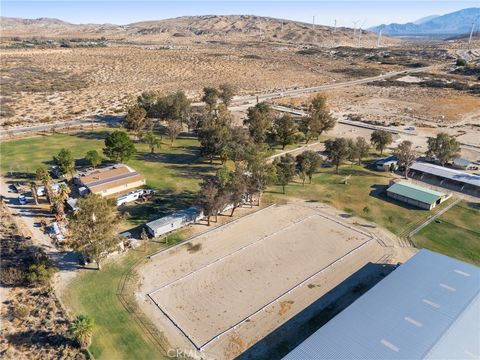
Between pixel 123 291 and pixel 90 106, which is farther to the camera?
pixel 90 106

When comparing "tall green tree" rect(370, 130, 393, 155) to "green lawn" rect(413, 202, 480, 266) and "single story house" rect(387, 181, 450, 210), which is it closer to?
"single story house" rect(387, 181, 450, 210)

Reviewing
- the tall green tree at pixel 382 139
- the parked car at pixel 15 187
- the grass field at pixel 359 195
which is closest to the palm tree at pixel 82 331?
the grass field at pixel 359 195

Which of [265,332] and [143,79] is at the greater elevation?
[143,79]

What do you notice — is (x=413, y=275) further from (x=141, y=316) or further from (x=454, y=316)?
(x=141, y=316)

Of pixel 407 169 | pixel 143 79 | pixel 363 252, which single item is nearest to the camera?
pixel 363 252

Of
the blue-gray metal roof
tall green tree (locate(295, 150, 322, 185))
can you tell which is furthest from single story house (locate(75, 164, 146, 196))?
tall green tree (locate(295, 150, 322, 185))

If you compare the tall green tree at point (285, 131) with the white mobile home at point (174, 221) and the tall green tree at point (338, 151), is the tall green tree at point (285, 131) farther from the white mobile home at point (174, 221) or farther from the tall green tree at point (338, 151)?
the white mobile home at point (174, 221)

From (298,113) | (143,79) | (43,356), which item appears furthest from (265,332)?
(143,79)
